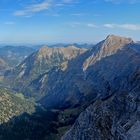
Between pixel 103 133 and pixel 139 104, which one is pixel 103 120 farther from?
pixel 139 104

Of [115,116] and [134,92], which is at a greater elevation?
[134,92]

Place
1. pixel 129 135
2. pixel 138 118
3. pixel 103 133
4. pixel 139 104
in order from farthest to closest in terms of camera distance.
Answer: pixel 103 133, pixel 139 104, pixel 138 118, pixel 129 135

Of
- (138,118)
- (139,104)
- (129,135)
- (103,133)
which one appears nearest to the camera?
(129,135)

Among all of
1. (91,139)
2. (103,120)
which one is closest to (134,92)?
(103,120)

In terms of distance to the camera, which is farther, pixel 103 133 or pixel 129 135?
pixel 103 133

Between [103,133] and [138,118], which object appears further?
[103,133]

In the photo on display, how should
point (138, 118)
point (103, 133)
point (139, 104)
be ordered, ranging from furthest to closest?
point (103, 133), point (139, 104), point (138, 118)

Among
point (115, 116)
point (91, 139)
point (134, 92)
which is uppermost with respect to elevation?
point (134, 92)

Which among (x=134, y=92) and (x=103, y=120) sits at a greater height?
(x=134, y=92)

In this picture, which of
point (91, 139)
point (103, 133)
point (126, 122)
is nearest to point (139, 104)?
point (126, 122)
